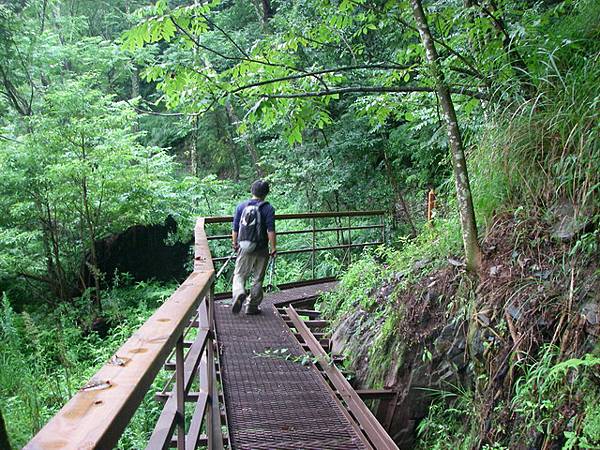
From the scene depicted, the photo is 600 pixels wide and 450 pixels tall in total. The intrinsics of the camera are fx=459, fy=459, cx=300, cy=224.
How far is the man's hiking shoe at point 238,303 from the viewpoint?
6.04 metres

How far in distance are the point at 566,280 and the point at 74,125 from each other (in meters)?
9.50

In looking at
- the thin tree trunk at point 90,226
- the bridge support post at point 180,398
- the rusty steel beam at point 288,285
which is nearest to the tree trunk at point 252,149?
the thin tree trunk at point 90,226

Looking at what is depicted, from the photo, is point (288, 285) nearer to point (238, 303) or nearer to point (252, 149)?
point (238, 303)

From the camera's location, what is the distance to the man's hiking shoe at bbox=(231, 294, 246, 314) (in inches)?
238

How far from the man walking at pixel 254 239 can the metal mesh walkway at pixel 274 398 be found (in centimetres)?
61

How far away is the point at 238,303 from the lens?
610 centimetres

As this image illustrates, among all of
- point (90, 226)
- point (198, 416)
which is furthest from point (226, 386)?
point (90, 226)

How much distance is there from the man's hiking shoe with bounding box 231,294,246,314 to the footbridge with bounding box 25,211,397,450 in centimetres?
10

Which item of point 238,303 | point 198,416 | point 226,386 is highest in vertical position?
point 198,416

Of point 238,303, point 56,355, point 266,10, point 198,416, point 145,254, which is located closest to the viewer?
point 198,416

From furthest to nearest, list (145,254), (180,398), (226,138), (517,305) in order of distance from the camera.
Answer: (226,138), (145,254), (517,305), (180,398)

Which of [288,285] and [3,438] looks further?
[288,285]

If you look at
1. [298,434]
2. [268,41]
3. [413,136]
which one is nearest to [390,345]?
[298,434]

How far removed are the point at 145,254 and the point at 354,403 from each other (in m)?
9.46
